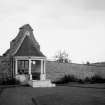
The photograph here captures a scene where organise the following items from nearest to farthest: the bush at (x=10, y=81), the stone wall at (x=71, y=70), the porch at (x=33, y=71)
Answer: the porch at (x=33, y=71)
the bush at (x=10, y=81)
the stone wall at (x=71, y=70)

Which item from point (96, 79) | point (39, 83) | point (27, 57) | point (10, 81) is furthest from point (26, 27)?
point (96, 79)

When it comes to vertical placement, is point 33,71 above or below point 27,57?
below

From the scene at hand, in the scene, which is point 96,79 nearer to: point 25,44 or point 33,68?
point 33,68

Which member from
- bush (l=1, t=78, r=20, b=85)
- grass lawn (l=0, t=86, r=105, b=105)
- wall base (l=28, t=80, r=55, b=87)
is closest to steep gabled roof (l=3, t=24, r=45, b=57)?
bush (l=1, t=78, r=20, b=85)

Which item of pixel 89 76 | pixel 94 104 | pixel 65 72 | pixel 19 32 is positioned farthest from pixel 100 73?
pixel 94 104

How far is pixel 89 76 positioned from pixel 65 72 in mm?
5095

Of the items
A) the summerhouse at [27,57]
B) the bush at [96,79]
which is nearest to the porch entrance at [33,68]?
the summerhouse at [27,57]

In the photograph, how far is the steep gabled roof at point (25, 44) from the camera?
39.3 m

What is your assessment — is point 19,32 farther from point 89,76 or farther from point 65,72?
point 89,76

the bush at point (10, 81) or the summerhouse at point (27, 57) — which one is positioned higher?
the summerhouse at point (27, 57)

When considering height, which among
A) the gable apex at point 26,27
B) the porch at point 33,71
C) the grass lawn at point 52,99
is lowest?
the grass lawn at point 52,99

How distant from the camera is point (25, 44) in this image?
40875 mm

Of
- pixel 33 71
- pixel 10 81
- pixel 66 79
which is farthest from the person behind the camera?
pixel 33 71

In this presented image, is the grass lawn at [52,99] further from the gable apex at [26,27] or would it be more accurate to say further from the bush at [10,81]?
the gable apex at [26,27]
